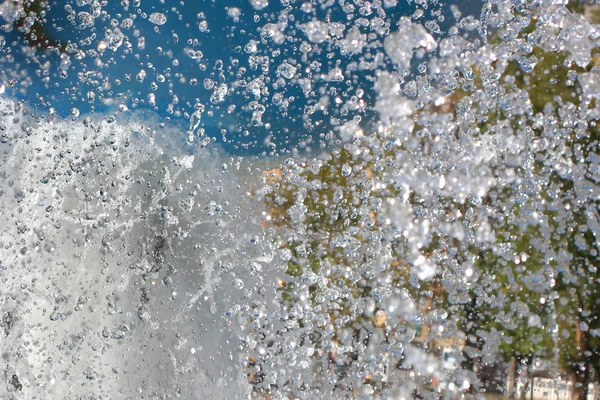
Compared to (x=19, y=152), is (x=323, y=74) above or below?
above

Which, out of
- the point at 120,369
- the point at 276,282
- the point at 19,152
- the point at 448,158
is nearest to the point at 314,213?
the point at 276,282

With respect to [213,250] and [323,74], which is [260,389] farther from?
[323,74]

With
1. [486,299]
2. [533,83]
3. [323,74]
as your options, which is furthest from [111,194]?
[533,83]

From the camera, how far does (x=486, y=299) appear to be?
9.74ft

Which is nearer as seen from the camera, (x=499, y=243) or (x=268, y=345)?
(x=268, y=345)

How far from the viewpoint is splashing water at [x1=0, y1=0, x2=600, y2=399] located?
8.74ft

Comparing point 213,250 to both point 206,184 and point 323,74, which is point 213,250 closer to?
point 206,184

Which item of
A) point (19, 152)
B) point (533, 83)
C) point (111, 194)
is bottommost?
point (111, 194)

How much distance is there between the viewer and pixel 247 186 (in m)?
2.76

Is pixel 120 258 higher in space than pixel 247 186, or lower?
lower

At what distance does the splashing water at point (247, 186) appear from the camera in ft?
8.74

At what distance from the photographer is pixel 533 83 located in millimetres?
2926

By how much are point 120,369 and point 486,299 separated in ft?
7.10

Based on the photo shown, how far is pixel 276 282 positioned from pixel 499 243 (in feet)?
4.57
